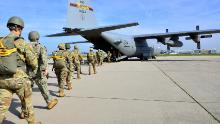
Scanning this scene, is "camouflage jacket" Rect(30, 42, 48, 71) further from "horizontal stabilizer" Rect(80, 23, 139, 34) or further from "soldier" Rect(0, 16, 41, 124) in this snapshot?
"horizontal stabilizer" Rect(80, 23, 139, 34)

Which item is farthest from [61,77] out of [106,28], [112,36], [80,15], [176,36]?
[176,36]

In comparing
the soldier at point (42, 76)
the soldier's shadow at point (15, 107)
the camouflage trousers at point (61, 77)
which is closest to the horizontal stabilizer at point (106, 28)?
the camouflage trousers at point (61, 77)

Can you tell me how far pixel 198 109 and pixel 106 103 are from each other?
2301 millimetres

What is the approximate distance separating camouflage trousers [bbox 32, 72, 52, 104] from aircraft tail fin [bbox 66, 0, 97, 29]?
53.7ft

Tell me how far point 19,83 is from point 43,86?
245 cm

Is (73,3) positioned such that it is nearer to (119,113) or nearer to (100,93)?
(100,93)

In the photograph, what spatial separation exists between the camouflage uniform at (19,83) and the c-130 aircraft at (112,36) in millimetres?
17375

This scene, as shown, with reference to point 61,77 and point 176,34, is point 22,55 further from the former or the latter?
point 176,34

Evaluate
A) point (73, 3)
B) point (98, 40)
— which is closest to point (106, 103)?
point (73, 3)

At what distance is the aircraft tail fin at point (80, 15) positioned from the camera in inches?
908

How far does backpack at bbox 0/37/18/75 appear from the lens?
4.16 meters

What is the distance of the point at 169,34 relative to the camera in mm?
31438

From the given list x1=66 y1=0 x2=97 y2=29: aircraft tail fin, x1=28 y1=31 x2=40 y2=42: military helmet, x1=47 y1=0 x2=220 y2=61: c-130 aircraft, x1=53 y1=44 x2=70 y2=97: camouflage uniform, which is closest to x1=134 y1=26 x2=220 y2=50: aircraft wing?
x1=47 y1=0 x2=220 y2=61: c-130 aircraft

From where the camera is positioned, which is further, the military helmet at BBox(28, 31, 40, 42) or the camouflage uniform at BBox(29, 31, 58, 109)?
the military helmet at BBox(28, 31, 40, 42)
